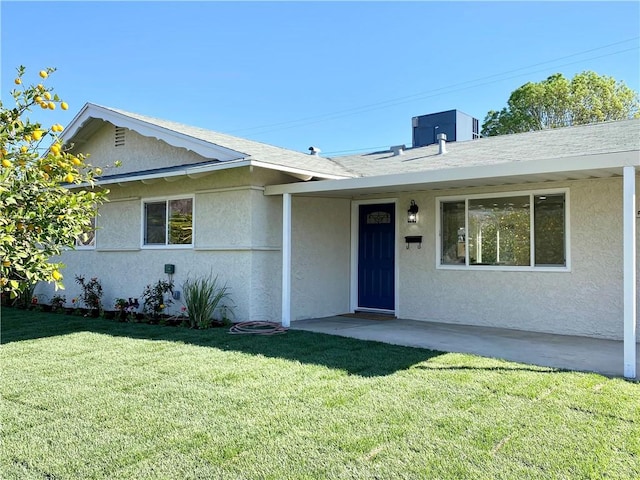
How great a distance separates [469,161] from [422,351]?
379 centimetres

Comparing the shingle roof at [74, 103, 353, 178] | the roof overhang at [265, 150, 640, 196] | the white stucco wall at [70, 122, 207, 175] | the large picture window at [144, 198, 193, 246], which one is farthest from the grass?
the white stucco wall at [70, 122, 207, 175]

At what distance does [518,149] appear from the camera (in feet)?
28.8

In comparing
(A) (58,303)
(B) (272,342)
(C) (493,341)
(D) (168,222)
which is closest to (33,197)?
(B) (272,342)

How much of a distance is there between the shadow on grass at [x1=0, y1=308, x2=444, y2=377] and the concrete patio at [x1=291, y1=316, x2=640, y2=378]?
553 millimetres

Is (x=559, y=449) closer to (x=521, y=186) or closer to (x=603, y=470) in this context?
(x=603, y=470)

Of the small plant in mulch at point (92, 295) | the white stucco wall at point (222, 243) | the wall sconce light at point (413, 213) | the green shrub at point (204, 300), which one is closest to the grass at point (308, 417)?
the green shrub at point (204, 300)

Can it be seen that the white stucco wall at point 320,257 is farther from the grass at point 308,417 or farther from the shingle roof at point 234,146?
the grass at point 308,417

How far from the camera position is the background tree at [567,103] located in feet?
81.3

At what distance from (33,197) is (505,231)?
737 cm

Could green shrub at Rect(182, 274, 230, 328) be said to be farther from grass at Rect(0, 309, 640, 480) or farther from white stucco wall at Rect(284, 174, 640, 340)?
grass at Rect(0, 309, 640, 480)

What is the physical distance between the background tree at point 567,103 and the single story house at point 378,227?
1807 cm

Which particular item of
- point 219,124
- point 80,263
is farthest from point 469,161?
point 219,124

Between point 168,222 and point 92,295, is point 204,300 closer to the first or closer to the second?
point 168,222

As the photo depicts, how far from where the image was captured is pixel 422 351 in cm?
652
